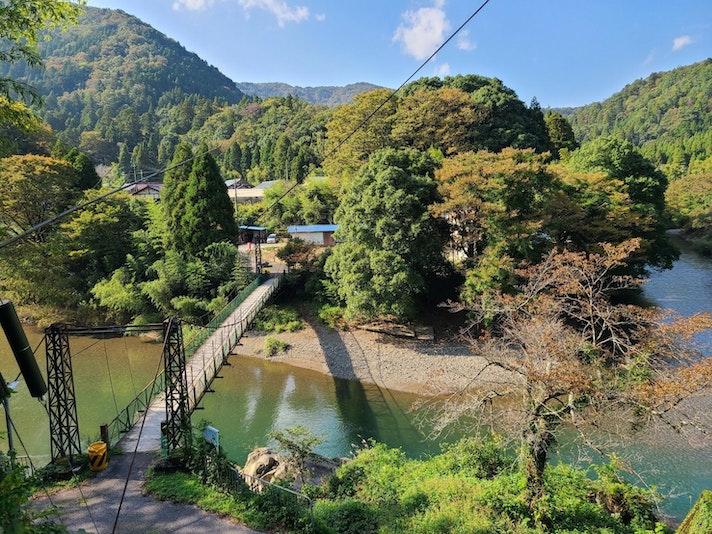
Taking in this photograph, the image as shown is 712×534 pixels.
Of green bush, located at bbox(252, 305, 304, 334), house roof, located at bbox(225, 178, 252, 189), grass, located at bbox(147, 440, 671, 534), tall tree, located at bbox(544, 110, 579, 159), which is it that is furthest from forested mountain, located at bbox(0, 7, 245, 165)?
grass, located at bbox(147, 440, 671, 534)

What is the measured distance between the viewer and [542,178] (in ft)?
46.3

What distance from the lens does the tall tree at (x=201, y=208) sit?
18.0 m

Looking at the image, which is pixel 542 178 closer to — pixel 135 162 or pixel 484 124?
pixel 484 124

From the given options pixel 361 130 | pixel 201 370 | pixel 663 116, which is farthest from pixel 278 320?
pixel 663 116

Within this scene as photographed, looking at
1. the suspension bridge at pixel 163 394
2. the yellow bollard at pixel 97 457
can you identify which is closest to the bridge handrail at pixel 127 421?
the suspension bridge at pixel 163 394

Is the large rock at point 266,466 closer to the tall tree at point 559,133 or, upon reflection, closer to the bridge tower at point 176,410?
the bridge tower at point 176,410

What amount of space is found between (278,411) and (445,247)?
8152 millimetres

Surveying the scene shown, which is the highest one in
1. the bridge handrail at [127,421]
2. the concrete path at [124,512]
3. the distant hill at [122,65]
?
the distant hill at [122,65]

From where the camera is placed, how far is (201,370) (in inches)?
387

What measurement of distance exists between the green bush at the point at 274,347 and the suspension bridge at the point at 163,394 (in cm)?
323

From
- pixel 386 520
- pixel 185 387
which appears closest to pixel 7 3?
pixel 185 387

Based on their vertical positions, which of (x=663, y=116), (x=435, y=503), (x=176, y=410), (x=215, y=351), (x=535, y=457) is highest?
(x=663, y=116)

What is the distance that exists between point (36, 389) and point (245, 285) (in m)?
12.5

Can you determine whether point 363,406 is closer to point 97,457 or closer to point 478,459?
point 478,459
